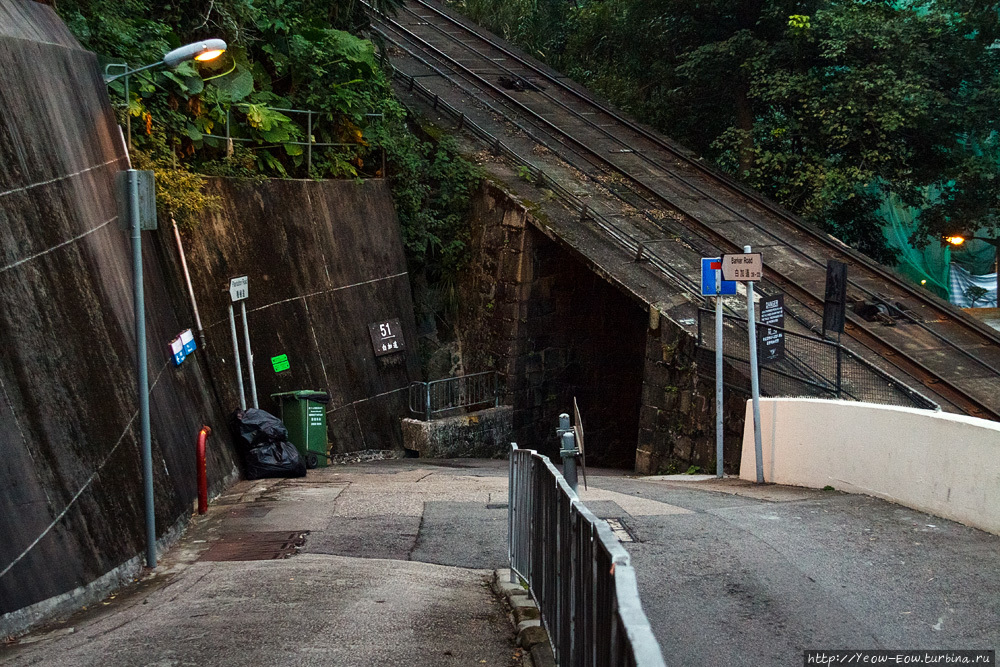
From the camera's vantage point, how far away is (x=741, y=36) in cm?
2359

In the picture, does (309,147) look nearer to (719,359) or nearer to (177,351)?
(177,351)

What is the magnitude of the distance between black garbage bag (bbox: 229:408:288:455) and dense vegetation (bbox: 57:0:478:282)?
2.81 meters

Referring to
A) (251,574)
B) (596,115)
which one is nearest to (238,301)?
(251,574)

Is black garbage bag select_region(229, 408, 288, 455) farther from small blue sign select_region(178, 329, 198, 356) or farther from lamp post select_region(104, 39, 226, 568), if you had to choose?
lamp post select_region(104, 39, 226, 568)

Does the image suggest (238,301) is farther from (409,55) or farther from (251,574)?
(409,55)

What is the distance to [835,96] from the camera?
22.1m

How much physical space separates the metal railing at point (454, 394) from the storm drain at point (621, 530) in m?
8.50

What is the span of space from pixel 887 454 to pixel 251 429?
761 centimetres

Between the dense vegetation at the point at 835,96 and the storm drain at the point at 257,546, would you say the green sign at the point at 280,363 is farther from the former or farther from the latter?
the dense vegetation at the point at 835,96

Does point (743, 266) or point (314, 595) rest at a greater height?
point (743, 266)

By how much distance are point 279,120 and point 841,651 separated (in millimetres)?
12991

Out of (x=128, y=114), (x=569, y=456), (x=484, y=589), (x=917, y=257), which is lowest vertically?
(x=484, y=589)

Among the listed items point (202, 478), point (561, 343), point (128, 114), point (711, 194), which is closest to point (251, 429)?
point (202, 478)

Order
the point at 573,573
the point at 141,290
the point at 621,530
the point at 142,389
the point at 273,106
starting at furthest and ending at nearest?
the point at 273,106
the point at 621,530
the point at 141,290
the point at 142,389
the point at 573,573
